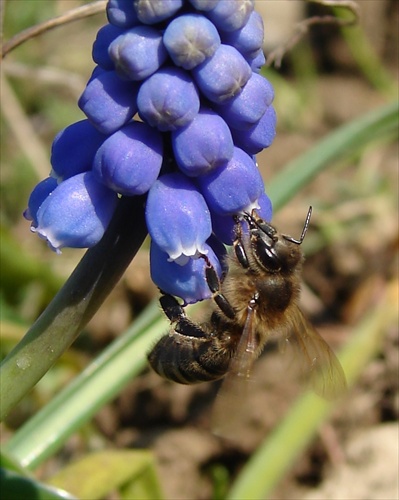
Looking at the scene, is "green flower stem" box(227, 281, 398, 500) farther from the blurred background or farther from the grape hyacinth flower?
the grape hyacinth flower

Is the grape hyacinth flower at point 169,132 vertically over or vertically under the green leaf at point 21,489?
over

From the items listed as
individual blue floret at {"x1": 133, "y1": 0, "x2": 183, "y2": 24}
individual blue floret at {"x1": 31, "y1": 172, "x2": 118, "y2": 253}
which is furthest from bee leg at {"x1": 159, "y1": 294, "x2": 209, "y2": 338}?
individual blue floret at {"x1": 133, "y1": 0, "x2": 183, "y2": 24}

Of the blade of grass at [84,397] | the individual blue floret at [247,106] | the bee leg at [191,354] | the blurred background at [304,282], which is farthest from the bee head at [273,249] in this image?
the blurred background at [304,282]

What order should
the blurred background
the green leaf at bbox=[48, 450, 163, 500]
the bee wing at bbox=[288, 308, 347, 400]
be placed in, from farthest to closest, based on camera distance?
the blurred background → the green leaf at bbox=[48, 450, 163, 500] → the bee wing at bbox=[288, 308, 347, 400]

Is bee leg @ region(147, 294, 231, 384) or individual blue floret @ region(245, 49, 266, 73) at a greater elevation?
individual blue floret @ region(245, 49, 266, 73)

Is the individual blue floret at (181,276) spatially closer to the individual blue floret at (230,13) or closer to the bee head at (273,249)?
the bee head at (273,249)

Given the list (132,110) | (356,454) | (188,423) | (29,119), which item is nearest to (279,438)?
(356,454)
